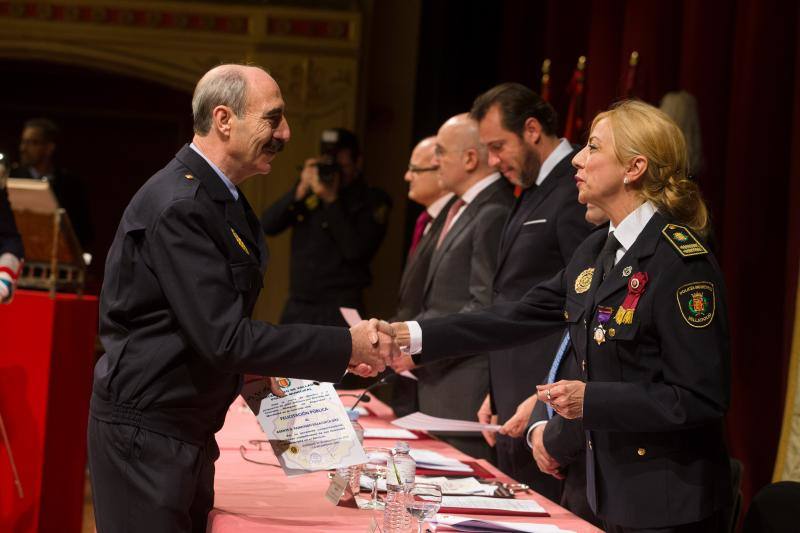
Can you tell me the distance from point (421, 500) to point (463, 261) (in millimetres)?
1782

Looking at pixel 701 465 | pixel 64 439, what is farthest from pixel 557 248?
pixel 64 439

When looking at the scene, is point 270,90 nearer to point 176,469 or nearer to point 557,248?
point 176,469

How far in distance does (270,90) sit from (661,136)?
0.78 metres

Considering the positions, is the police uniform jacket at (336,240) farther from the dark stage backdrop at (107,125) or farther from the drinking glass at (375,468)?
the dark stage backdrop at (107,125)

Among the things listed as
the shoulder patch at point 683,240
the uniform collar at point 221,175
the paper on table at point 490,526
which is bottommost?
the paper on table at point 490,526

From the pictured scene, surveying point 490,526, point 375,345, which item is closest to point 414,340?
point 375,345

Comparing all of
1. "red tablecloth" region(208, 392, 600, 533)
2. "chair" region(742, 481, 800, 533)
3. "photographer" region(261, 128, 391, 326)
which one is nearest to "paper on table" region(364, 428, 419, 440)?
"red tablecloth" region(208, 392, 600, 533)

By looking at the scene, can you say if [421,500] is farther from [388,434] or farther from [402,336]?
[388,434]

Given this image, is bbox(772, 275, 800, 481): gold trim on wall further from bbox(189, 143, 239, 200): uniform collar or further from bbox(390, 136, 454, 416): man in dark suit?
bbox(189, 143, 239, 200): uniform collar

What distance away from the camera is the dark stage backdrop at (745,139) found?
370 cm

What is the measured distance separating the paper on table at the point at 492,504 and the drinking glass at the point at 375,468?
0.45ft

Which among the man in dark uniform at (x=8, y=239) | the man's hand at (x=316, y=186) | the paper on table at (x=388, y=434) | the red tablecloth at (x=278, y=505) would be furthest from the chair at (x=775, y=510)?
the man's hand at (x=316, y=186)

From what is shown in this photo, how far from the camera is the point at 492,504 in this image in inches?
86.8

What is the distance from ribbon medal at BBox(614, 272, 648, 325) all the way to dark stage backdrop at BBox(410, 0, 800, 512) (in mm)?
1552
